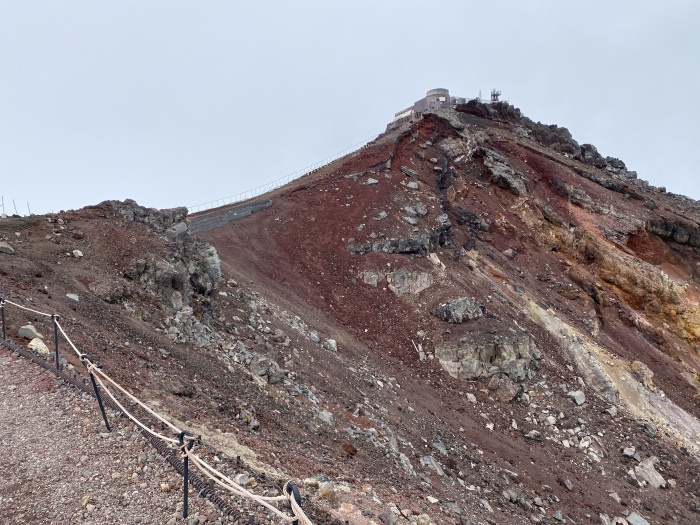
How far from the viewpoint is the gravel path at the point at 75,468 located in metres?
5.00

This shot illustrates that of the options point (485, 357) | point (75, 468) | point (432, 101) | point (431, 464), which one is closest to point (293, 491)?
point (75, 468)

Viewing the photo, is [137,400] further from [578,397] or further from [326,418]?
[578,397]

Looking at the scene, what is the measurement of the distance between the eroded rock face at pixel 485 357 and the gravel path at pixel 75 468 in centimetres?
1503

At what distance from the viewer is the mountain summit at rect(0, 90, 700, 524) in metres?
10.9

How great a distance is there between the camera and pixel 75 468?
570 cm

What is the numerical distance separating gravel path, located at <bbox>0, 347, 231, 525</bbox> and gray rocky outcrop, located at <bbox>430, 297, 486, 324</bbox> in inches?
638

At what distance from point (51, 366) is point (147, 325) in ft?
14.8

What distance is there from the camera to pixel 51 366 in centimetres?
792

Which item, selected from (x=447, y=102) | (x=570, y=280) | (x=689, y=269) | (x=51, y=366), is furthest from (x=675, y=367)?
(x=447, y=102)

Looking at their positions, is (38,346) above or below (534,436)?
above

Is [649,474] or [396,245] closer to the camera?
[649,474]

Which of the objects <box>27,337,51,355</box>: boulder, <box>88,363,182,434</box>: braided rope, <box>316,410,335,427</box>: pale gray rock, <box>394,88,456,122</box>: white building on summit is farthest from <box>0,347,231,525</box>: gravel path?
<box>394,88,456,122</box>: white building on summit

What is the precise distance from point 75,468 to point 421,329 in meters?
16.4

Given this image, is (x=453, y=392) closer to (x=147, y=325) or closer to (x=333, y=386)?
(x=333, y=386)
